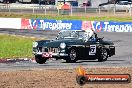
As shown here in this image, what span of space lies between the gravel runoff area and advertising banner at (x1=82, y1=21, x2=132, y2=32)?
28466 millimetres

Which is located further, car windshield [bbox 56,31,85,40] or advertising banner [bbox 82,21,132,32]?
advertising banner [bbox 82,21,132,32]

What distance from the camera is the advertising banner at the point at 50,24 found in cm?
4991

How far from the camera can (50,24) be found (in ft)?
173

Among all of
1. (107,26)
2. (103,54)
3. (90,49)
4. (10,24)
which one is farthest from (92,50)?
(10,24)

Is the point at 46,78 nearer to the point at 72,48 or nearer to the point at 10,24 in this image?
the point at 72,48

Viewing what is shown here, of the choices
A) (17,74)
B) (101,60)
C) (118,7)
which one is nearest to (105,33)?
(101,60)

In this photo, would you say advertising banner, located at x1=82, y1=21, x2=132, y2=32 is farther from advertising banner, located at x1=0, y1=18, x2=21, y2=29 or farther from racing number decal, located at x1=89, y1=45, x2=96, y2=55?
racing number decal, located at x1=89, y1=45, x2=96, y2=55

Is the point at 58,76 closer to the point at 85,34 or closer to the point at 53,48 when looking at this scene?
the point at 53,48

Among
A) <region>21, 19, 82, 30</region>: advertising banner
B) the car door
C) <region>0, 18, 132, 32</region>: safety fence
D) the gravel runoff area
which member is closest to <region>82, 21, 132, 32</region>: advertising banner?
<region>0, 18, 132, 32</region>: safety fence

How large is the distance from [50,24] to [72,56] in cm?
2994

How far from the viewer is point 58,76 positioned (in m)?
17.9

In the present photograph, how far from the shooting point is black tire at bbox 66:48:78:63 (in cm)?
2258

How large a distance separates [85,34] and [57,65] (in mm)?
1958

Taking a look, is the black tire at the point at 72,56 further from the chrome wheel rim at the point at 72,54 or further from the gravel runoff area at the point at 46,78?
the gravel runoff area at the point at 46,78
